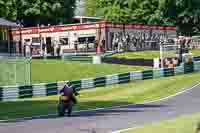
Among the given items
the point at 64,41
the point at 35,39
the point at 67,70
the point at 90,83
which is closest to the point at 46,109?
the point at 90,83

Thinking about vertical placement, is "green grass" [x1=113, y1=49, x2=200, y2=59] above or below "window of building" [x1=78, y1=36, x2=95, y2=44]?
below

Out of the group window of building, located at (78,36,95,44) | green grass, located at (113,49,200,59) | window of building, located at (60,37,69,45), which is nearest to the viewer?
green grass, located at (113,49,200,59)

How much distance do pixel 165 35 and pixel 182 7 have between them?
1200 cm

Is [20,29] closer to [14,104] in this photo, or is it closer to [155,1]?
[155,1]

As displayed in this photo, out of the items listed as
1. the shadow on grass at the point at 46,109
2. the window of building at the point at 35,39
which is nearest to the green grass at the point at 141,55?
the window of building at the point at 35,39

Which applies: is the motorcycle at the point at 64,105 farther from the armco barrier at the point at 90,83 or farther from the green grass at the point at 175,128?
the armco barrier at the point at 90,83

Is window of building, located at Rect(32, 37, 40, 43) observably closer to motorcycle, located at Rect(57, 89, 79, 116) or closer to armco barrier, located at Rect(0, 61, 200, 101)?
armco barrier, located at Rect(0, 61, 200, 101)

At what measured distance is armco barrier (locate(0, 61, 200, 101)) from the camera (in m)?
38.4

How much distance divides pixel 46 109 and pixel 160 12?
54.3 metres

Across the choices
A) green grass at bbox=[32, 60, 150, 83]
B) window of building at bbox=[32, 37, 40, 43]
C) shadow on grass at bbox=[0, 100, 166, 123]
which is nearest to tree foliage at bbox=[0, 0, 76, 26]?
window of building at bbox=[32, 37, 40, 43]

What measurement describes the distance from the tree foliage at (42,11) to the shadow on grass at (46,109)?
1827 inches

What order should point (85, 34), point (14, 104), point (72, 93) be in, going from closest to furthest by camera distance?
point (72, 93), point (14, 104), point (85, 34)

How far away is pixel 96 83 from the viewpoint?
44188 millimetres


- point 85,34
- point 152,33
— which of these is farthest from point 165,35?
point 85,34
